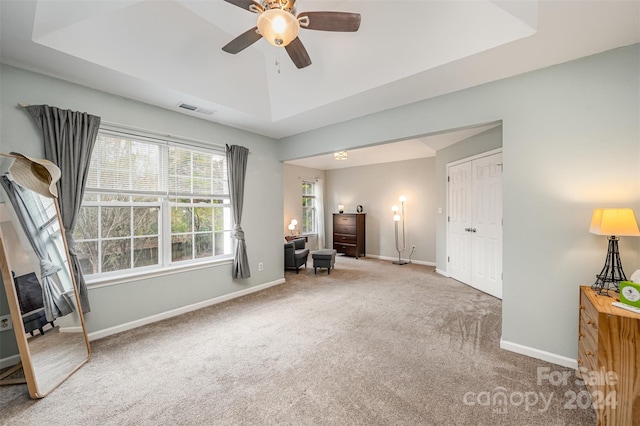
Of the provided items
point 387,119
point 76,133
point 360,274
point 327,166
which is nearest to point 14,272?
point 76,133

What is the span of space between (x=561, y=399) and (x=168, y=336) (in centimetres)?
351

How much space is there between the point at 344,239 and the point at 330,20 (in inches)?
247

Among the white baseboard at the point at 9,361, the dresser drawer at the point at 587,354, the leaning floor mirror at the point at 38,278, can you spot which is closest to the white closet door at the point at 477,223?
the dresser drawer at the point at 587,354

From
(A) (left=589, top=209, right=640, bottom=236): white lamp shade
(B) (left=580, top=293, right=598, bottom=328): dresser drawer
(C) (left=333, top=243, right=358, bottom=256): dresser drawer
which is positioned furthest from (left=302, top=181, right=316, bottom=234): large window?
(A) (left=589, top=209, right=640, bottom=236): white lamp shade

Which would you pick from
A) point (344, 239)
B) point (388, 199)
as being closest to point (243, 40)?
point (388, 199)

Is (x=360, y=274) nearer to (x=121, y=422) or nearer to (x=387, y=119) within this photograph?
(x=387, y=119)

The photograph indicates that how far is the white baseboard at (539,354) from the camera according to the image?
219 cm

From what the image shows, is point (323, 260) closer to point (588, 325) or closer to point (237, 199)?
point (237, 199)

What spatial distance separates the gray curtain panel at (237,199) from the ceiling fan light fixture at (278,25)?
2.48m

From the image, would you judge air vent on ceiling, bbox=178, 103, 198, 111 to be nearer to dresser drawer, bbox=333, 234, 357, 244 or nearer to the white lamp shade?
the white lamp shade

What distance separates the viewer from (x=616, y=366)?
4.98ft

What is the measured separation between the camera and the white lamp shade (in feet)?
Result: 5.70

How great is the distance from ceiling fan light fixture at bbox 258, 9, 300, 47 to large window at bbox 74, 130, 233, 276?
236 centimetres

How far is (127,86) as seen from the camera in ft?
8.74
